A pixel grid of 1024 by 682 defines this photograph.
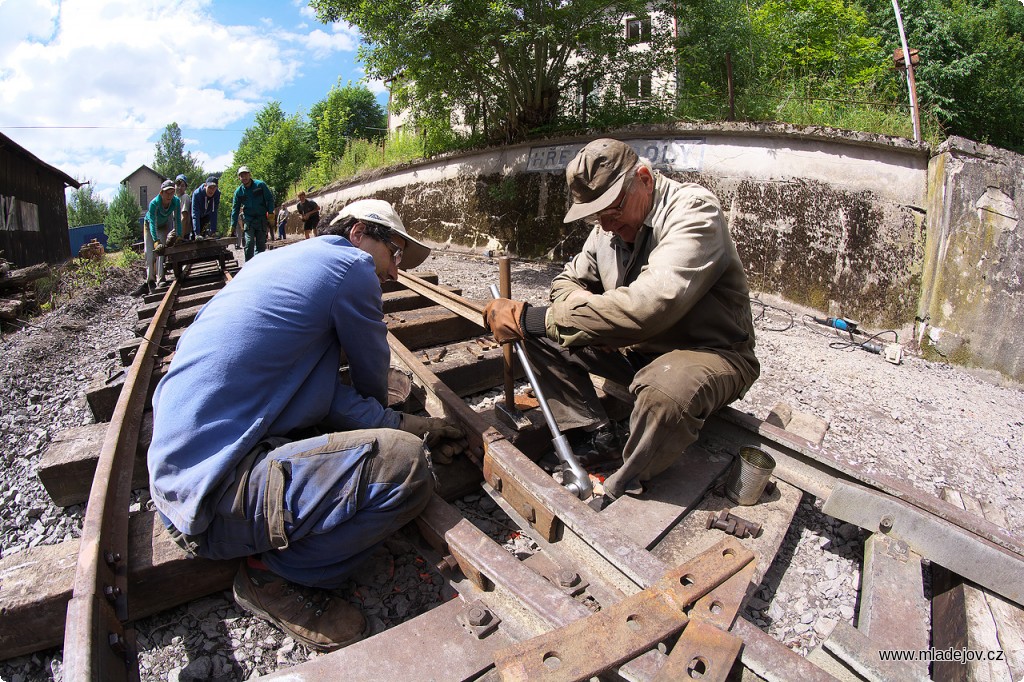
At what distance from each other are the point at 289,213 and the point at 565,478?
24157mm

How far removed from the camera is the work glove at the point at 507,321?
2.90 metres

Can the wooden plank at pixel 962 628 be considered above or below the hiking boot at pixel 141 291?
below

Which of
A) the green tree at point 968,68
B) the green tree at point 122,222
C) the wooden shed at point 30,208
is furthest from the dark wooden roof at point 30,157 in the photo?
the green tree at point 122,222

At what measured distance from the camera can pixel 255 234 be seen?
10.2 metres

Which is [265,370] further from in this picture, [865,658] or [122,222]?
[122,222]

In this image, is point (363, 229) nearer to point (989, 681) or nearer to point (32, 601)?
point (32, 601)

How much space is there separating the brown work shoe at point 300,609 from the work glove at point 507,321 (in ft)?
4.96

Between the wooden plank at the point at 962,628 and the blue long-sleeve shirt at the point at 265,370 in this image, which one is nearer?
the wooden plank at the point at 962,628

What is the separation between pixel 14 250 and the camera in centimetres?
1623

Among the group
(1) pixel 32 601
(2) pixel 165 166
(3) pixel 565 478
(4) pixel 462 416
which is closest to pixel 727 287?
(3) pixel 565 478

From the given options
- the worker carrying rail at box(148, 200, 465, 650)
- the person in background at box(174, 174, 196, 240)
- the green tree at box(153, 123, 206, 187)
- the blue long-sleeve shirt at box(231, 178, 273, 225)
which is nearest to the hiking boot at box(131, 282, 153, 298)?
the person in background at box(174, 174, 196, 240)

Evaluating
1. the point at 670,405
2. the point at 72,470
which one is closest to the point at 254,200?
the point at 72,470

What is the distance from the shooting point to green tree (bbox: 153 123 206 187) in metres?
82.8

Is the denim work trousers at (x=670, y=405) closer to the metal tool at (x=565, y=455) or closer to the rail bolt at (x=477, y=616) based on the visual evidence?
the metal tool at (x=565, y=455)
